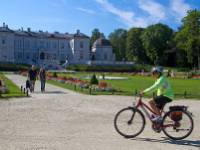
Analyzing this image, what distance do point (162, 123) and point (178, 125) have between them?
358 millimetres

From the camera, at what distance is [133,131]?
10281mm

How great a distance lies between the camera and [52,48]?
11944cm

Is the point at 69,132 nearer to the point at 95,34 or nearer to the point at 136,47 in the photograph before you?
the point at 136,47

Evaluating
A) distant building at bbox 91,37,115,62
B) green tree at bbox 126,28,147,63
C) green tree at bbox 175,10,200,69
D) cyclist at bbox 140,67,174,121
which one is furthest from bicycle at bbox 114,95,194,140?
distant building at bbox 91,37,115,62

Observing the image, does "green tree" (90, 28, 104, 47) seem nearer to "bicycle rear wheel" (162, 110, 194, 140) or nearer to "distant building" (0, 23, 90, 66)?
"distant building" (0, 23, 90, 66)

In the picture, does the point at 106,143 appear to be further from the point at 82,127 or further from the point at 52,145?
the point at 82,127

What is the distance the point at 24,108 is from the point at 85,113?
2.52m

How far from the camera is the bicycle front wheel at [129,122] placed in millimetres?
10242

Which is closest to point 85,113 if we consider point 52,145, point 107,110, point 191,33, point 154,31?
point 107,110

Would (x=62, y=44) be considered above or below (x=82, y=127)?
above

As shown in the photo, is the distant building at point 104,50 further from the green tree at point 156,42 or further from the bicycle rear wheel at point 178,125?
the bicycle rear wheel at point 178,125

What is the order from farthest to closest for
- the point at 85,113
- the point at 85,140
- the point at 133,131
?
the point at 85,113
the point at 133,131
the point at 85,140

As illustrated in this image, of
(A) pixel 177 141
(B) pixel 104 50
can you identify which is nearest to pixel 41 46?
(B) pixel 104 50

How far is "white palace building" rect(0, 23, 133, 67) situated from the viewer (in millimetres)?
111625
